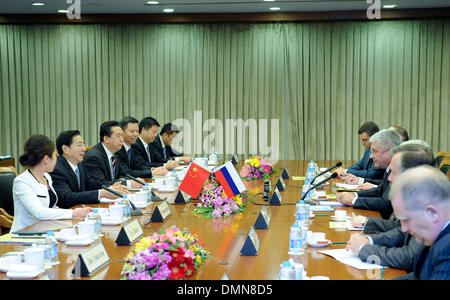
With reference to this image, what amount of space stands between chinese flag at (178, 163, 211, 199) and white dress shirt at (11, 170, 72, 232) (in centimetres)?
89

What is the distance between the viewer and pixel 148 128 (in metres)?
7.34

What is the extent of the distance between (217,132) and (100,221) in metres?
6.49

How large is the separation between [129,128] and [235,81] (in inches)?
140

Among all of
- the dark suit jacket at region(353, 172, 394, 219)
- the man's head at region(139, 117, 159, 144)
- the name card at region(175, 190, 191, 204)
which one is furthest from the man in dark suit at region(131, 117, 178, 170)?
the dark suit jacket at region(353, 172, 394, 219)

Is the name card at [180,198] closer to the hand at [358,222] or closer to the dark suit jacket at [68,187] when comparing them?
the dark suit jacket at [68,187]

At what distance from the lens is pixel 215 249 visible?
116 inches

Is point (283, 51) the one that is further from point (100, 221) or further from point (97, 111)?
point (100, 221)

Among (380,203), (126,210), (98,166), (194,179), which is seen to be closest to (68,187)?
(98,166)

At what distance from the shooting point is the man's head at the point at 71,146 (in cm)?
469

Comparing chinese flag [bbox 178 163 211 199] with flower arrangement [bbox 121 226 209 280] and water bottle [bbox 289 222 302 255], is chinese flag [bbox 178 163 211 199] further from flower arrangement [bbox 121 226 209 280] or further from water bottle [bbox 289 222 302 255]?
flower arrangement [bbox 121 226 209 280]

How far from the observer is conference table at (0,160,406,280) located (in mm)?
2488

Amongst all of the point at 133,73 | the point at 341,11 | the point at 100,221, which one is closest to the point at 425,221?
the point at 100,221

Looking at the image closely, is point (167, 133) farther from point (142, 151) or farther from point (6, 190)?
point (6, 190)

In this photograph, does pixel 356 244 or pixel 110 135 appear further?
pixel 110 135
